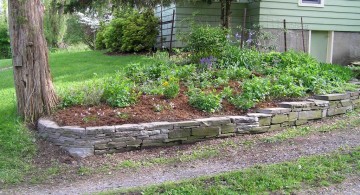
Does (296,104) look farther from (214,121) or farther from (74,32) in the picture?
(74,32)

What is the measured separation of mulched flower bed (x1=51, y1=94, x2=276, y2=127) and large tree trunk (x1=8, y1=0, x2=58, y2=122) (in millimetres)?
320

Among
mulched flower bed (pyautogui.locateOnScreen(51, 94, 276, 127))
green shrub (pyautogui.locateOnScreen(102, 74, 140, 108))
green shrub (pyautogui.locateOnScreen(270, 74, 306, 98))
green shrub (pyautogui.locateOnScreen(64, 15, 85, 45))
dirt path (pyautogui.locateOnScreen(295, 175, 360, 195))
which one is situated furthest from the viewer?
green shrub (pyautogui.locateOnScreen(64, 15, 85, 45))

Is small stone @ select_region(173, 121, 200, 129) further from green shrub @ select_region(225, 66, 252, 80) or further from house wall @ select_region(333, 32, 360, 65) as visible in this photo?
house wall @ select_region(333, 32, 360, 65)

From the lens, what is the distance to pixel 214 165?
14.7ft

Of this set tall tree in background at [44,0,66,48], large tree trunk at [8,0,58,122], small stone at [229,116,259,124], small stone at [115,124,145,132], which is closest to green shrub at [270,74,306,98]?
small stone at [229,116,259,124]

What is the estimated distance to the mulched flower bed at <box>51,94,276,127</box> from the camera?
16.8ft

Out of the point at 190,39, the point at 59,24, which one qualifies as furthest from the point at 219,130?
the point at 59,24

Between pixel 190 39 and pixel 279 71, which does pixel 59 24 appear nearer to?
pixel 190 39

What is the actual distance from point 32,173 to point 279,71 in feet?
15.7

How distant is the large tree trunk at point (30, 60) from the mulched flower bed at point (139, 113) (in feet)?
1.05

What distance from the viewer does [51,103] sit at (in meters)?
5.61

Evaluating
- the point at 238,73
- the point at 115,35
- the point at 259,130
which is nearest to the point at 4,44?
the point at 115,35

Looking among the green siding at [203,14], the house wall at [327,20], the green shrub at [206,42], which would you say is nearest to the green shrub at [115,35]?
the green siding at [203,14]

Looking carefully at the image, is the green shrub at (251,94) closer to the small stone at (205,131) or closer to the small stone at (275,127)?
the small stone at (275,127)
